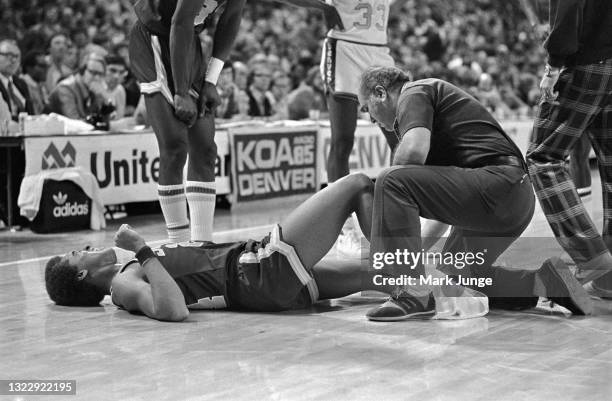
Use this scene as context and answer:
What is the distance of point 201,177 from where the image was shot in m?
4.95

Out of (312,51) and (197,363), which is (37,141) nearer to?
(197,363)

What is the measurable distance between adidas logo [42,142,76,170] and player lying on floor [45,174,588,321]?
3.31 metres

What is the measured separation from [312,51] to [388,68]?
565 inches

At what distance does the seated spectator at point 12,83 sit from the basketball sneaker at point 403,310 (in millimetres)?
5432

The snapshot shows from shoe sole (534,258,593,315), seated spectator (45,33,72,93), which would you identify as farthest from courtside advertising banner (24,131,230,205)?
shoe sole (534,258,593,315)

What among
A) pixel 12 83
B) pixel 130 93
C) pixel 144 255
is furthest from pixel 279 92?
pixel 144 255

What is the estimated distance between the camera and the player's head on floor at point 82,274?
4098 mm

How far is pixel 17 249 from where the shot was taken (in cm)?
637

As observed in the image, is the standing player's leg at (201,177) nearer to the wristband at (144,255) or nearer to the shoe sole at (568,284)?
the wristband at (144,255)

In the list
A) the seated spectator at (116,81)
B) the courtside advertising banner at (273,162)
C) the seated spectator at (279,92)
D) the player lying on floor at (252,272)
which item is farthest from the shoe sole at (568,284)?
the seated spectator at (279,92)

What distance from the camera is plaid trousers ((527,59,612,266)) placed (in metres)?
4.15

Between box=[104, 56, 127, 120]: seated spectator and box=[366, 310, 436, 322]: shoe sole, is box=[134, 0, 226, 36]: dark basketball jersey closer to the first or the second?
box=[366, 310, 436, 322]: shoe sole

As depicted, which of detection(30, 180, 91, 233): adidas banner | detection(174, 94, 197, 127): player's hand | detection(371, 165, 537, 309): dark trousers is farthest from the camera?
detection(30, 180, 91, 233): adidas banner

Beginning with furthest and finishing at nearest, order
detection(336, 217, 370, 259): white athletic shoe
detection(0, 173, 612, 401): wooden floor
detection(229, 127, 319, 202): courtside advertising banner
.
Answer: detection(229, 127, 319, 202): courtside advertising banner, detection(336, 217, 370, 259): white athletic shoe, detection(0, 173, 612, 401): wooden floor
